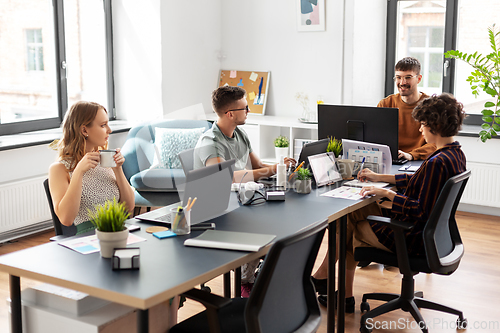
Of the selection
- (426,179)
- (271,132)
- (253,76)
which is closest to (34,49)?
(253,76)

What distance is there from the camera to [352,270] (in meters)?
3.01

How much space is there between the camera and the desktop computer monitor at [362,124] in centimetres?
320

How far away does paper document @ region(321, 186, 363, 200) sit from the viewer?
2703 mm

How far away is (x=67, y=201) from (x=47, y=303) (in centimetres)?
67

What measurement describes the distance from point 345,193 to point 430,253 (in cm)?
51

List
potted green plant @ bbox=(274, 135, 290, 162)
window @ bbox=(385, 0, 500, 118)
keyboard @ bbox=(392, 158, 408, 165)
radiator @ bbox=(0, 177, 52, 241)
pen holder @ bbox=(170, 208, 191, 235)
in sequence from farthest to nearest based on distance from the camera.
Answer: potted green plant @ bbox=(274, 135, 290, 162)
window @ bbox=(385, 0, 500, 118)
radiator @ bbox=(0, 177, 52, 241)
keyboard @ bbox=(392, 158, 408, 165)
pen holder @ bbox=(170, 208, 191, 235)

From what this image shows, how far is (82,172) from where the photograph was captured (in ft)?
7.92

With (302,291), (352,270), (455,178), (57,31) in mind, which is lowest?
(352,270)

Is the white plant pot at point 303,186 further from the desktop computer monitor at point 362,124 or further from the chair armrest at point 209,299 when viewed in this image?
the chair armrest at point 209,299

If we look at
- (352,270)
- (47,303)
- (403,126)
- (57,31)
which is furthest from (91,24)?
(47,303)

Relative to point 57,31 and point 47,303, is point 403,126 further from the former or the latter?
point 57,31

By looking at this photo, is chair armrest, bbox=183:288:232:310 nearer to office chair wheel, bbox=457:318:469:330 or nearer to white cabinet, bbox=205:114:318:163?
office chair wheel, bbox=457:318:469:330

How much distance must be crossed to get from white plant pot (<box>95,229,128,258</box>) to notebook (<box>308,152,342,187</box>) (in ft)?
4.32

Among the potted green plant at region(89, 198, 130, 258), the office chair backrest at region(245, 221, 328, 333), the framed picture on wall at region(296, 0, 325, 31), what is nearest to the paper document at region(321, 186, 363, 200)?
the office chair backrest at region(245, 221, 328, 333)
